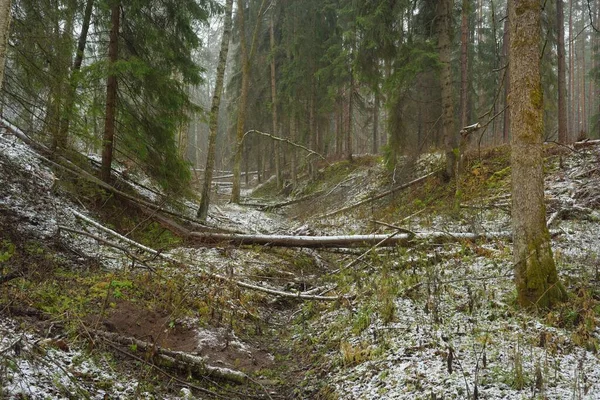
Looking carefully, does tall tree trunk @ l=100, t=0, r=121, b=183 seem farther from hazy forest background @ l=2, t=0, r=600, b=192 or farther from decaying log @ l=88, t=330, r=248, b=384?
decaying log @ l=88, t=330, r=248, b=384

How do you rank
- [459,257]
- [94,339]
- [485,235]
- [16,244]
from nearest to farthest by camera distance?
[94,339] → [16,244] → [459,257] → [485,235]

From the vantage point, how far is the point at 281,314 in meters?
6.84

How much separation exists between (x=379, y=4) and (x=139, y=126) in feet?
28.0

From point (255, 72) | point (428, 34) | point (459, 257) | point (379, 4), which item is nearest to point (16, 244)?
point (459, 257)

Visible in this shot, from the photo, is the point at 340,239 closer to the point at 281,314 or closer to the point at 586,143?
the point at 281,314

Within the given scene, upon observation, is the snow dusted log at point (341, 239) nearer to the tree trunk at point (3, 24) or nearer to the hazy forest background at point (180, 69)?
the hazy forest background at point (180, 69)

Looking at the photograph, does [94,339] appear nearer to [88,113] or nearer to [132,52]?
[88,113]

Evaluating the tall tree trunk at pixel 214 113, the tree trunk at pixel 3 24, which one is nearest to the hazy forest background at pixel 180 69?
the tall tree trunk at pixel 214 113

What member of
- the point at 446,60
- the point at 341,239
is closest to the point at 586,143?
the point at 446,60

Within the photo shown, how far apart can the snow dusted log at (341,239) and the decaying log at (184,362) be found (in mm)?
4266

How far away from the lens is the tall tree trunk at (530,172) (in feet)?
14.9

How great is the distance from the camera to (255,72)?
25891 millimetres

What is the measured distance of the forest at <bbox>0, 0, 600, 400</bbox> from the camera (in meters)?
3.79

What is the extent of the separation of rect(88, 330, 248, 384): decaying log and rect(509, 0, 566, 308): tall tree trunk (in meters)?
3.56
